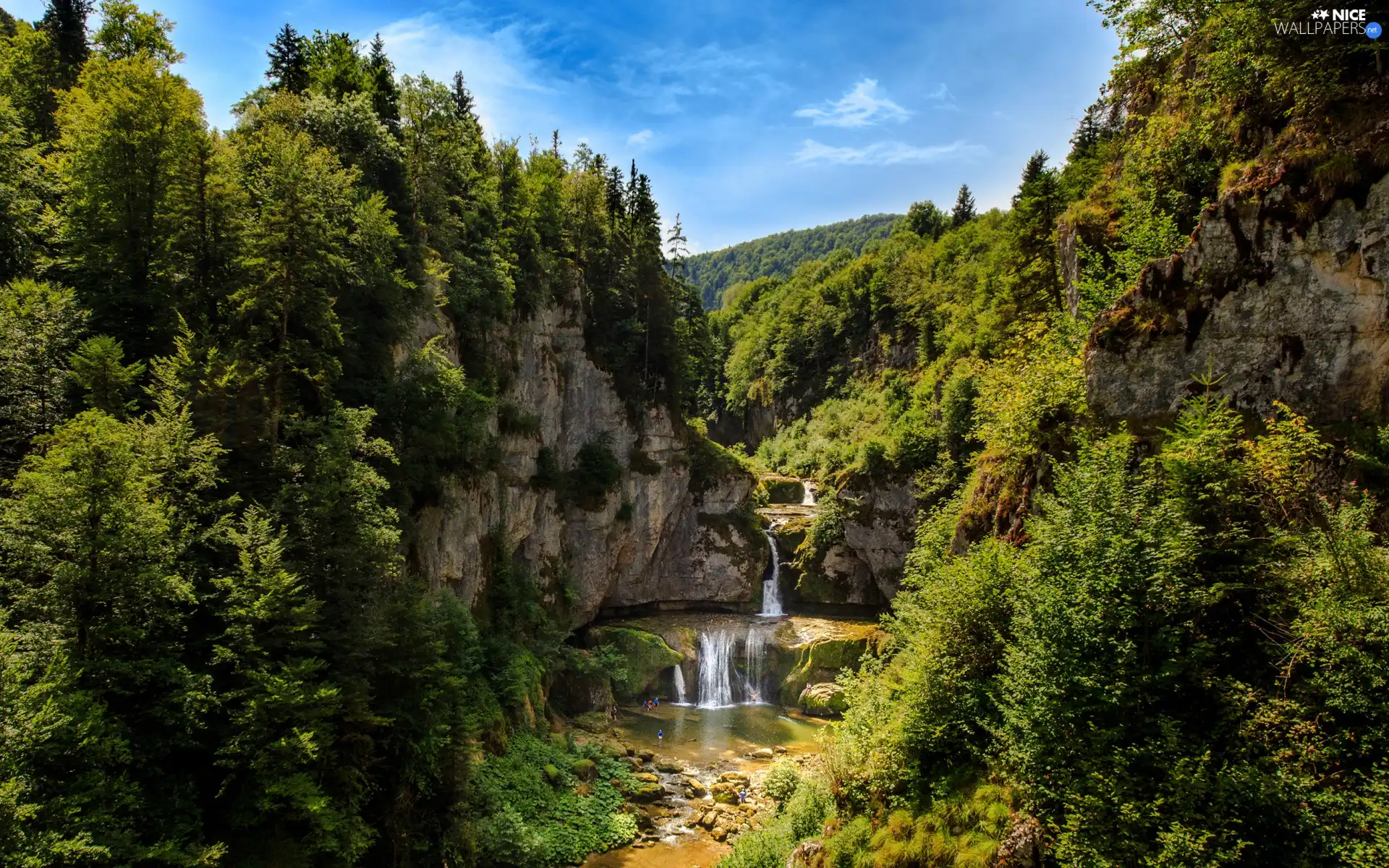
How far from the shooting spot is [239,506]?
13.8 metres

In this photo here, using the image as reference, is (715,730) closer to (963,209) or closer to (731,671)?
(731,671)

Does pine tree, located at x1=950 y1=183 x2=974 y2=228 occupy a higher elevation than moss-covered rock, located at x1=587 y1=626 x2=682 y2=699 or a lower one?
higher

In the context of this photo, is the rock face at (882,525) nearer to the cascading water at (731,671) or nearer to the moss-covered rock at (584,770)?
the cascading water at (731,671)

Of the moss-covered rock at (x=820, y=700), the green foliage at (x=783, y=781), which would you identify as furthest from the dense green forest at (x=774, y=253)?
the green foliage at (x=783, y=781)

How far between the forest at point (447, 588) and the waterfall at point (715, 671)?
933 centimetres

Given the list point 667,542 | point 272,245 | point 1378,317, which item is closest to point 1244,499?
point 1378,317

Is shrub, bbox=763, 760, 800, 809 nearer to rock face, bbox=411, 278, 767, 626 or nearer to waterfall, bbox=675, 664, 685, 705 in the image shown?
waterfall, bbox=675, 664, 685, 705

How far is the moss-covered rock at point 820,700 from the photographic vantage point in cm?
2966

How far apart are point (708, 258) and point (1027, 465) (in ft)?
616

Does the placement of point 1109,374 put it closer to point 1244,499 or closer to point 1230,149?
point 1244,499

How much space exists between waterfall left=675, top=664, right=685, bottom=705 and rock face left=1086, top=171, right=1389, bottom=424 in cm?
2470

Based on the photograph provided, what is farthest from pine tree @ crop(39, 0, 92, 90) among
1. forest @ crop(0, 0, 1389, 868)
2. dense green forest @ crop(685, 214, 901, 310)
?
dense green forest @ crop(685, 214, 901, 310)

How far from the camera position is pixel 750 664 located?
32.8 meters

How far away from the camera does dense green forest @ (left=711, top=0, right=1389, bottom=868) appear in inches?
328
